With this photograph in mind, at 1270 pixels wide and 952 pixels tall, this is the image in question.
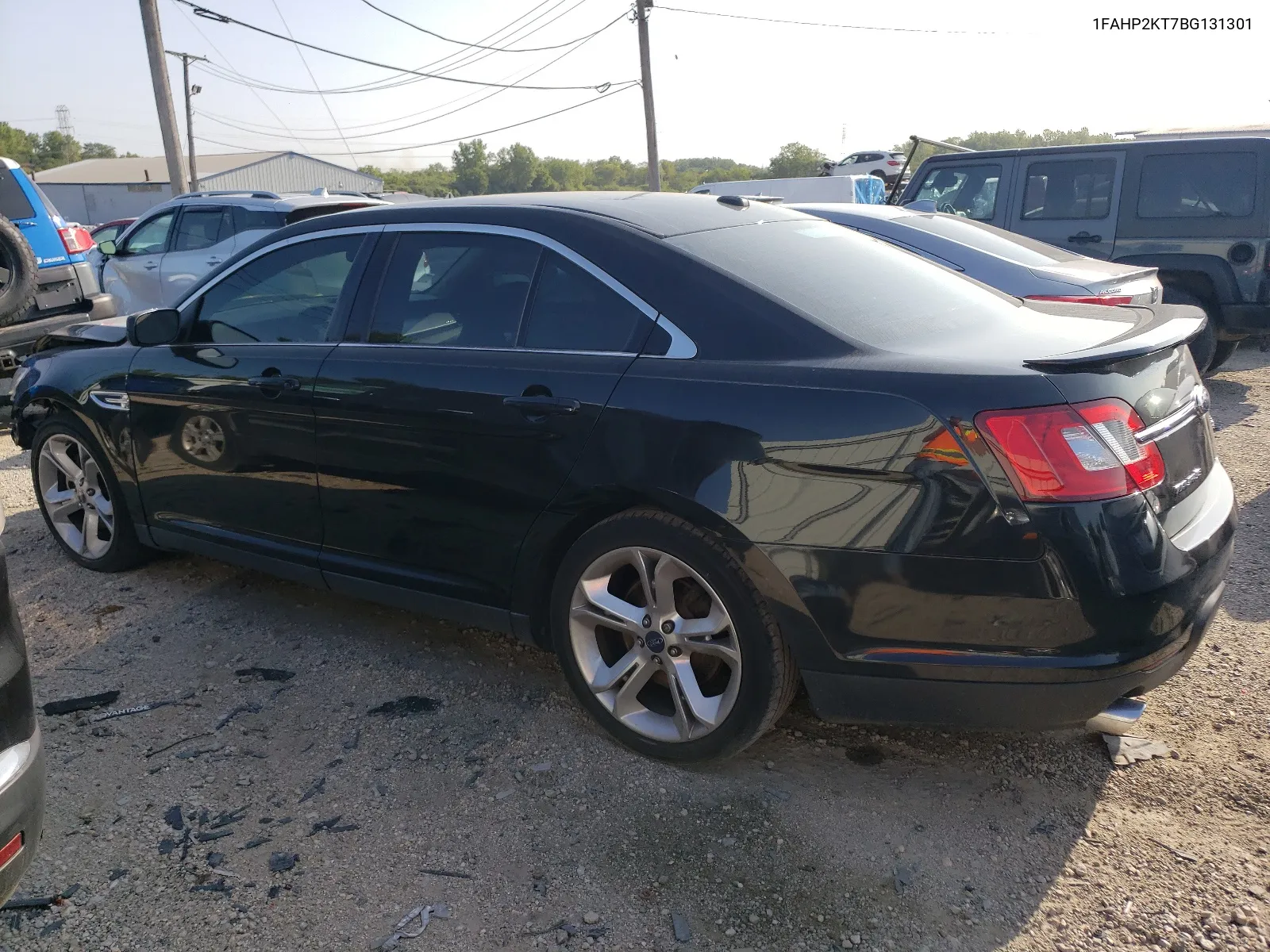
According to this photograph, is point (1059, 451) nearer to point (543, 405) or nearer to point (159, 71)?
point (543, 405)

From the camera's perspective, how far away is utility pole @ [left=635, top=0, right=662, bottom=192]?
94.4 ft

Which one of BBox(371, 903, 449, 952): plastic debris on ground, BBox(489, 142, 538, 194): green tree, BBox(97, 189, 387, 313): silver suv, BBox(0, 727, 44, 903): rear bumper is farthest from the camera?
BBox(489, 142, 538, 194): green tree

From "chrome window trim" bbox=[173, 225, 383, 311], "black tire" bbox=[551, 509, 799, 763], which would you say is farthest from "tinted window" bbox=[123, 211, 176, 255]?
"black tire" bbox=[551, 509, 799, 763]

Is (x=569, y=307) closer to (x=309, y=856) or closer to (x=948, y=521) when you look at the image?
(x=948, y=521)

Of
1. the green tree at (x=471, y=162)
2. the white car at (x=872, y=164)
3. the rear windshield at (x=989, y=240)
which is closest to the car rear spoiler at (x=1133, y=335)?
the rear windshield at (x=989, y=240)

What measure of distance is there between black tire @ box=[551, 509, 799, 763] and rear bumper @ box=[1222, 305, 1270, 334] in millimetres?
7000

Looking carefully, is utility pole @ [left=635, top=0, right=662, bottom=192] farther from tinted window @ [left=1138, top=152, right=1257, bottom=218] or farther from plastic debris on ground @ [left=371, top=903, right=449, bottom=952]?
plastic debris on ground @ [left=371, top=903, right=449, bottom=952]

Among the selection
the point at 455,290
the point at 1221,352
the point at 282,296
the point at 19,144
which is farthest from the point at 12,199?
the point at 19,144

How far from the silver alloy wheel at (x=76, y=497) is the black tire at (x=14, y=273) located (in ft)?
12.3

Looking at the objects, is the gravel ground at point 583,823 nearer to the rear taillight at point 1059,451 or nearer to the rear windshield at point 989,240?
the rear taillight at point 1059,451

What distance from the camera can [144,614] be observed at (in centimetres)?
446

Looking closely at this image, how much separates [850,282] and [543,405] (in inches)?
41.3

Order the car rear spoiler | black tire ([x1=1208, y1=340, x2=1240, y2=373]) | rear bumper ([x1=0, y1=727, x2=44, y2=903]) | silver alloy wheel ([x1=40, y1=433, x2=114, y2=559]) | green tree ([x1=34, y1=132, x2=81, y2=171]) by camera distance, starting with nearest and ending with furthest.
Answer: rear bumper ([x1=0, y1=727, x2=44, y2=903]), the car rear spoiler, silver alloy wheel ([x1=40, y1=433, x2=114, y2=559]), black tire ([x1=1208, y1=340, x2=1240, y2=373]), green tree ([x1=34, y1=132, x2=81, y2=171])

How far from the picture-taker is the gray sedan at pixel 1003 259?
6059 mm
